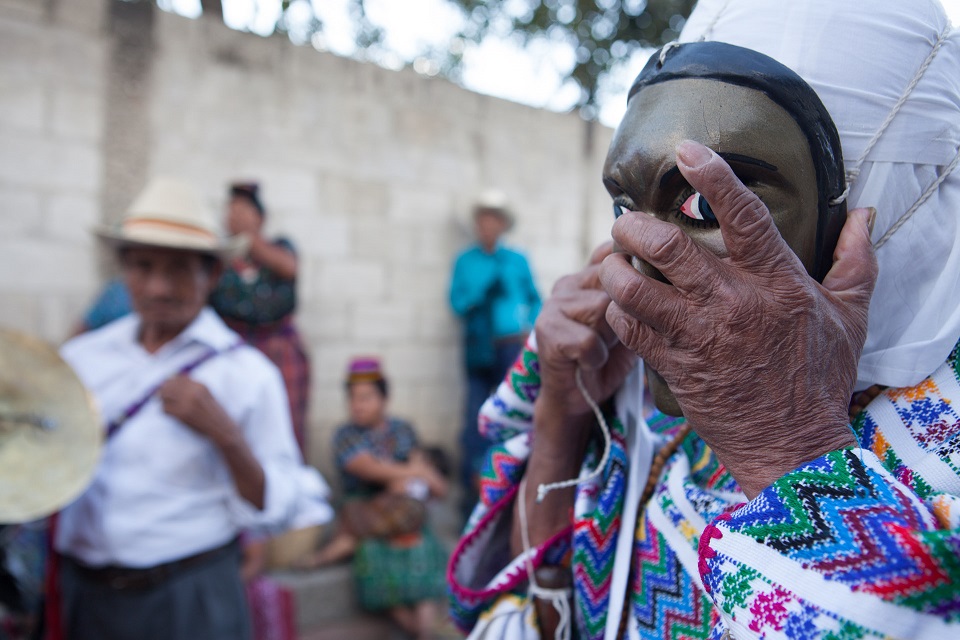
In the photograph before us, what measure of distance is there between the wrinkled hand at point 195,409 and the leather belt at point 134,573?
16.3 inches

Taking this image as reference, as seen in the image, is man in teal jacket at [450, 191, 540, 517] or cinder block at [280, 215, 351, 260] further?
man in teal jacket at [450, 191, 540, 517]

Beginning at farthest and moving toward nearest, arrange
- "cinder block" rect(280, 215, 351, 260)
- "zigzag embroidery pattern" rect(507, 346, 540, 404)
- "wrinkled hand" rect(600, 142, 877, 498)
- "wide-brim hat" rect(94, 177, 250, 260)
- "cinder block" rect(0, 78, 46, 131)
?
"cinder block" rect(280, 215, 351, 260), "cinder block" rect(0, 78, 46, 131), "wide-brim hat" rect(94, 177, 250, 260), "zigzag embroidery pattern" rect(507, 346, 540, 404), "wrinkled hand" rect(600, 142, 877, 498)

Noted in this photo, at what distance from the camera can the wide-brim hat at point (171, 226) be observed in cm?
237

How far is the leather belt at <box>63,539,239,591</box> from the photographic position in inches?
82.8

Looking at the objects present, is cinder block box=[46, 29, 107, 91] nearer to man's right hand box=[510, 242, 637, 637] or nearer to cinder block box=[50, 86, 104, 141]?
cinder block box=[50, 86, 104, 141]

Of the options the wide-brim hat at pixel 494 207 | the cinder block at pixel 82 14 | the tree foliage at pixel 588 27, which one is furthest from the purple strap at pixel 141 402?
the tree foliage at pixel 588 27

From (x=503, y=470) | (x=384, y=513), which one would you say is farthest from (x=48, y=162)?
(x=503, y=470)

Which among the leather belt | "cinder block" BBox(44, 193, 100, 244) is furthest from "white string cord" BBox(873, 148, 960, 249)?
"cinder block" BBox(44, 193, 100, 244)

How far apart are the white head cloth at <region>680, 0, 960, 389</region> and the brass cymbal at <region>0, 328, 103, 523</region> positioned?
79.1 inches

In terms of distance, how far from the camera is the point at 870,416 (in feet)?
2.87

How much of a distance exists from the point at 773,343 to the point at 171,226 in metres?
2.31

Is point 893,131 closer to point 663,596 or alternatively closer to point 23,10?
point 663,596

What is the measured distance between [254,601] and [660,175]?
2870 mm

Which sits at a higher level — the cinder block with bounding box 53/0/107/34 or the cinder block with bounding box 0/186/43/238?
the cinder block with bounding box 53/0/107/34
